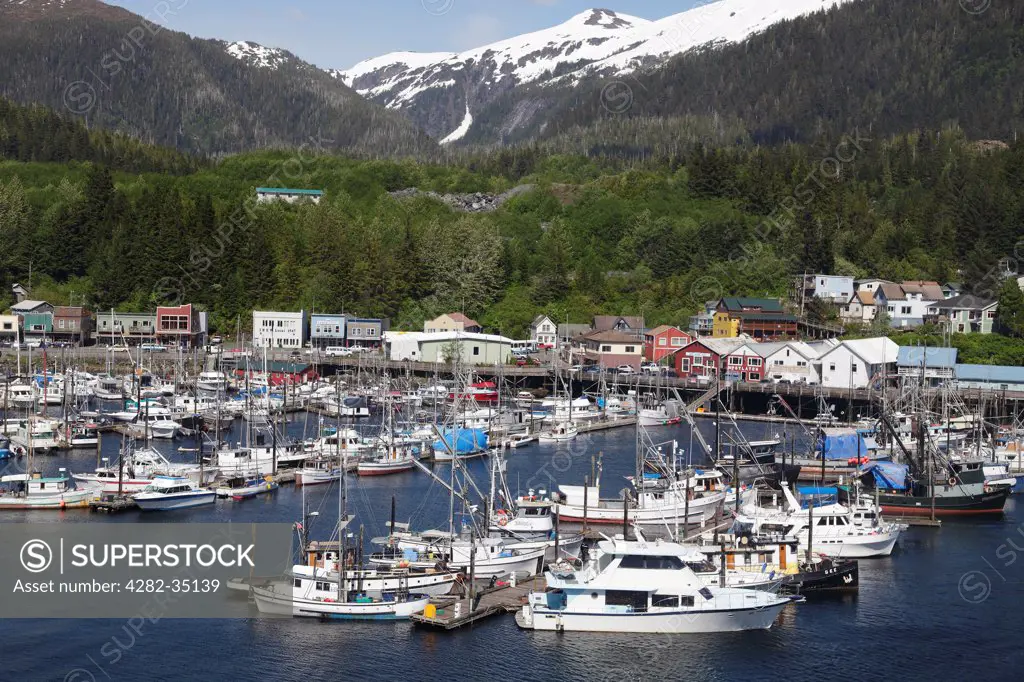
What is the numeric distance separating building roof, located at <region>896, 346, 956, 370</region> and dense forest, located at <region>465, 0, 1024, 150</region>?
221ft

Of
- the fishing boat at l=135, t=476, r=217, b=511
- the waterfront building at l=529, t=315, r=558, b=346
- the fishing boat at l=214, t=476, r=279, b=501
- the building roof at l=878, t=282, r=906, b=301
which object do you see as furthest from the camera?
the waterfront building at l=529, t=315, r=558, b=346

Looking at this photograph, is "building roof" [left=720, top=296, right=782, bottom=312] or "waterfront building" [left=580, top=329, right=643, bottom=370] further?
"building roof" [left=720, top=296, right=782, bottom=312]

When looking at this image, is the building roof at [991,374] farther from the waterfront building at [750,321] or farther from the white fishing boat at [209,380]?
the white fishing boat at [209,380]

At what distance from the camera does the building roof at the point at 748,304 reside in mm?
73688

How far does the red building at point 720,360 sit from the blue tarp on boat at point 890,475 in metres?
23.3

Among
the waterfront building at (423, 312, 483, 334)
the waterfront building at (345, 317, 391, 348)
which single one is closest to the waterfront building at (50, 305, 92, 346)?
the waterfront building at (345, 317, 391, 348)

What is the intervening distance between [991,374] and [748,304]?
53.7 ft

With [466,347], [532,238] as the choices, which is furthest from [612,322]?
[532,238]

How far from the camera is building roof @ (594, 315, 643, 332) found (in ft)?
252

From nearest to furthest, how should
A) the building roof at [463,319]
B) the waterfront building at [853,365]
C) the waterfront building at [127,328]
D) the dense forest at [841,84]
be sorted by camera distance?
the waterfront building at [853,365], the waterfront building at [127,328], the building roof at [463,319], the dense forest at [841,84]

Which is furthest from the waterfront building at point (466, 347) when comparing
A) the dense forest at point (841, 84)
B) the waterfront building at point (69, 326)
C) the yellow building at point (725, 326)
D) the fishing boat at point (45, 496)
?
the dense forest at point (841, 84)

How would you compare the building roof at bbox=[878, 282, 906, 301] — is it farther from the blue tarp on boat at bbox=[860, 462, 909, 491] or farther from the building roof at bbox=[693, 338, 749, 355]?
the blue tarp on boat at bbox=[860, 462, 909, 491]

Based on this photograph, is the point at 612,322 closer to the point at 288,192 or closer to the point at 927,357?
the point at 927,357

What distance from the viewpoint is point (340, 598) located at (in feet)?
88.0
